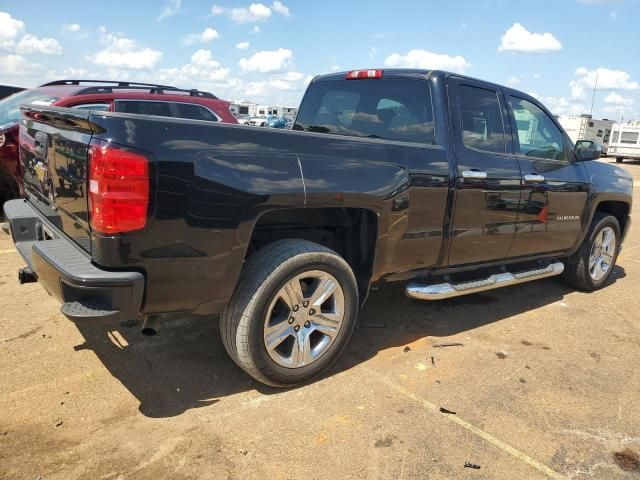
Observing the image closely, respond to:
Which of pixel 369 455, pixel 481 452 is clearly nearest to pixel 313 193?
pixel 369 455

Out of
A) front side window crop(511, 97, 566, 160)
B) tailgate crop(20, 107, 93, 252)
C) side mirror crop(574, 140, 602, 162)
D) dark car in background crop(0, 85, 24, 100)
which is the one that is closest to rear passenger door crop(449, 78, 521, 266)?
front side window crop(511, 97, 566, 160)

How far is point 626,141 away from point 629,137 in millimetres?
266

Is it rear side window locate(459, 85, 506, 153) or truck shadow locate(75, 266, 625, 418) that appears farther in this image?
rear side window locate(459, 85, 506, 153)

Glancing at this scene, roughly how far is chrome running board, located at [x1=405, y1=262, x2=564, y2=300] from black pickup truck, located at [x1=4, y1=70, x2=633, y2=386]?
0.02 metres

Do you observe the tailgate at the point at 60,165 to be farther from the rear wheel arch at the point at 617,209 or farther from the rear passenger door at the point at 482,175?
the rear wheel arch at the point at 617,209

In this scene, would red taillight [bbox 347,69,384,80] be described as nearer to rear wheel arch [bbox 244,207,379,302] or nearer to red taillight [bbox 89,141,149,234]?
rear wheel arch [bbox 244,207,379,302]

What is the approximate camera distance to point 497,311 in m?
4.73

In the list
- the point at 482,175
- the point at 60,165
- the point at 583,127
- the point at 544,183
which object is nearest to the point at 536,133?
the point at 544,183

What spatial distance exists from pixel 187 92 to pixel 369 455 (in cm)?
634

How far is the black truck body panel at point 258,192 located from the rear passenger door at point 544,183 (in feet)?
0.09

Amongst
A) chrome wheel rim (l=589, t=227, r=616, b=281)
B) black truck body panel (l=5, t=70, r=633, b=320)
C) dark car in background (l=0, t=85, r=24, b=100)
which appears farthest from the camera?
dark car in background (l=0, t=85, r=24, b=100)

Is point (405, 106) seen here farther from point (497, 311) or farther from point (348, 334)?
point (497, 311)

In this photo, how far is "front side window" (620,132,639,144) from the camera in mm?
26888

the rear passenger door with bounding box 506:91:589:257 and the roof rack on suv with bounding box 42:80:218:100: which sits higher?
the roof rack on suv with bounding box 42:80:218:100
